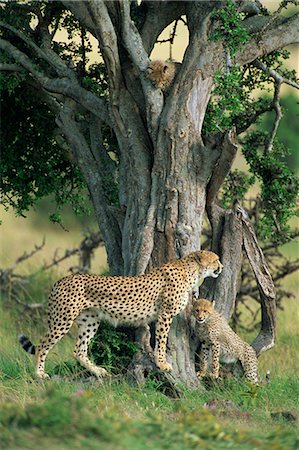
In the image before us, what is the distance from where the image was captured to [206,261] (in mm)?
8156

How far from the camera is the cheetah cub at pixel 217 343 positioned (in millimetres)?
8297

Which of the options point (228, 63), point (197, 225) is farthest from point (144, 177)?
point (228, 63)

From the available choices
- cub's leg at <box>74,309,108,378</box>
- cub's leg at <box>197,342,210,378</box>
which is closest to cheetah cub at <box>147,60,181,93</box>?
cub's leg at <box>74,309,108,378</box>

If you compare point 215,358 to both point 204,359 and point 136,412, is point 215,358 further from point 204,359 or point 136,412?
point 136,412

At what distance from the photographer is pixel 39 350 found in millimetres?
8047

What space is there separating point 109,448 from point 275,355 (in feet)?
20.4

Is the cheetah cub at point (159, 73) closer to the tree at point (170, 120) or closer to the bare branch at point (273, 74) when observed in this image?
the tree at point (170, 120)

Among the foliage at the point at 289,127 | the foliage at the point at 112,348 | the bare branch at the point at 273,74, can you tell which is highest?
the foliage at the point at 289,127

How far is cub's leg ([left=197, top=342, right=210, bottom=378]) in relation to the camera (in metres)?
8.49

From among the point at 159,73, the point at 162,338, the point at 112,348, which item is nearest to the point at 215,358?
the point at 162,338

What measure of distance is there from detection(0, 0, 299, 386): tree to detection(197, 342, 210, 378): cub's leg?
0.36 feet

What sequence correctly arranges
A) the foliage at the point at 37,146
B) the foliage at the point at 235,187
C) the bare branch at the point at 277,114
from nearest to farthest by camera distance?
the bare branch at the point at 277,114, the foliage at the point at 235,187, the foliage at the point at 37,146

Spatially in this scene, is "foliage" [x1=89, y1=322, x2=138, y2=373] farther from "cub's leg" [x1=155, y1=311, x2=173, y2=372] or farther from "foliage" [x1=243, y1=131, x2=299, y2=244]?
"foliage" [x1=243, y1=131, x2=299, y2=244]

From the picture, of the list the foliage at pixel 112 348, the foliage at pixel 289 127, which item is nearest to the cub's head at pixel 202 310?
the foliage at pixel 112 348
